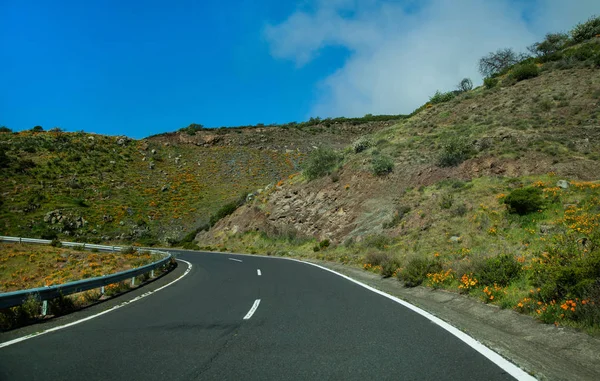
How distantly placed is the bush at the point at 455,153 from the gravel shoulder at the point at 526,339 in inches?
733

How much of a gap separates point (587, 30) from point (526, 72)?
12.5 m

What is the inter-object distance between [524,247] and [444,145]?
620 inches

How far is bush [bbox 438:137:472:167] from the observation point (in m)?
26.0

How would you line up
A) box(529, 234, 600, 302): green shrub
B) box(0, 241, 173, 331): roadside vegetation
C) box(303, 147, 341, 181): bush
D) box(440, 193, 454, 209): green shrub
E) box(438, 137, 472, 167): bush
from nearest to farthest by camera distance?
box(529, 234, 600, 302): green shrub < box(0, 241, 173, 331): roadside vegetation < box(440, 193, 454, 209): green shrub < box(438, 137, 472, 167): bush < box(303, 147, 341, 181): bush

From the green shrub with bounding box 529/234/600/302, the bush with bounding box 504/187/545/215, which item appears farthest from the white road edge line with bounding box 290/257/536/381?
the bush with bounding box 504/187/545/215

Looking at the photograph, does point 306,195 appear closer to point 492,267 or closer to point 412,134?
point 412,134

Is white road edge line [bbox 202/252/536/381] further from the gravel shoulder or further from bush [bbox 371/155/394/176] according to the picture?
bush [bbox 371/155/394/176]

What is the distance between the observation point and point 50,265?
2544cm

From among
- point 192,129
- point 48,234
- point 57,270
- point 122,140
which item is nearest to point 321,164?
point 57,270

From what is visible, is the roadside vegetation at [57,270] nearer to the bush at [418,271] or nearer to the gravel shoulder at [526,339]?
the gravel shoulder at [526,339]

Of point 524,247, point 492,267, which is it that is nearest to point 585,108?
point 524,247

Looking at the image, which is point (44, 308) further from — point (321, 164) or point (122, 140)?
point (122, 140)

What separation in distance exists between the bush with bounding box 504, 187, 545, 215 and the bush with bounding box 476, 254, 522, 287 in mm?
8475

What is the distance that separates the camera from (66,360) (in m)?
5.13
